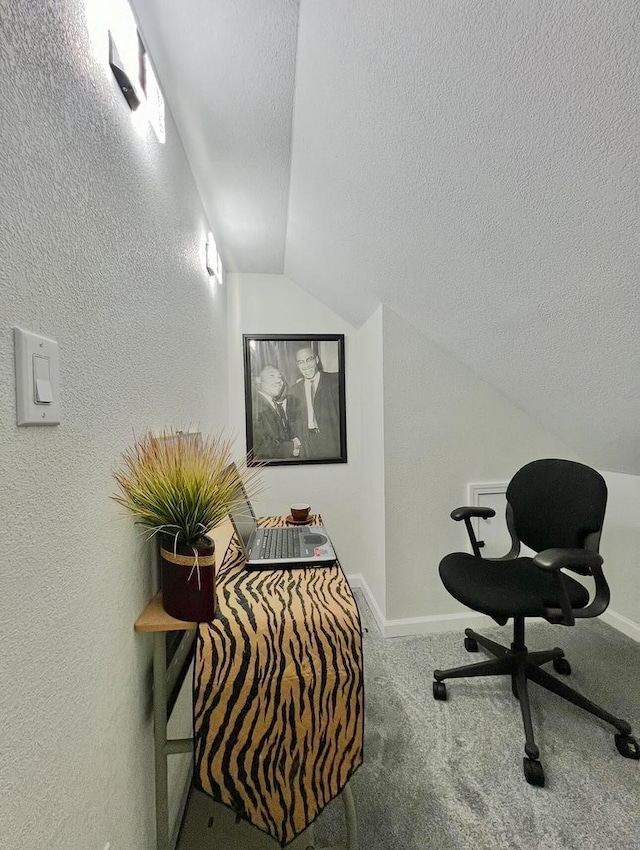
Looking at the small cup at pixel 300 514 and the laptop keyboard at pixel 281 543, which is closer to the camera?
the laptop keyboard at pixel 281 543

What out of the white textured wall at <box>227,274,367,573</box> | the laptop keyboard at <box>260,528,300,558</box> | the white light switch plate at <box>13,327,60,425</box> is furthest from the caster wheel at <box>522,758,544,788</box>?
the white light switch plate at <box>13,327,60,425</box>

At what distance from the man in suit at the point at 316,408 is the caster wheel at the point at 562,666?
170 centimetres

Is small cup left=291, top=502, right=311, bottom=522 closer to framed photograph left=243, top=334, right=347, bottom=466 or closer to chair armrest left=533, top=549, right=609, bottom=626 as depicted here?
chair armrest left=533, top=549, right=609, bottom=626

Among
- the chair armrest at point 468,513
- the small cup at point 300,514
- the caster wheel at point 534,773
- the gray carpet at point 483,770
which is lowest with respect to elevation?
the gray carpet at point 483,770

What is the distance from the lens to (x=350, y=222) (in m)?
1.76

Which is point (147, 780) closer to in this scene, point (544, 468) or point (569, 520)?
point (569, 520)

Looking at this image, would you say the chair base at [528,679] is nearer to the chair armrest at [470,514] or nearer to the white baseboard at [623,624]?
the chair armrest at [470,514]

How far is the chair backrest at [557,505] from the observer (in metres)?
1.63

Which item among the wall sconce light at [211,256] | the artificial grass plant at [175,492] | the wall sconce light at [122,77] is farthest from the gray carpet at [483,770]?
the wall sconce light at [211,256]

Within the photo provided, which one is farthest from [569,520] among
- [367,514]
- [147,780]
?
[147,780]

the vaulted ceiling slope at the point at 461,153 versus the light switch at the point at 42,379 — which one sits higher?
the vaulted ceiling slope at the point at 461,153

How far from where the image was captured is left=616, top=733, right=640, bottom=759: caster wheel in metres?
1.43

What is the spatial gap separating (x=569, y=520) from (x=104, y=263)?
1940 millimetres

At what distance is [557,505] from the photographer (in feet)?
5.94
